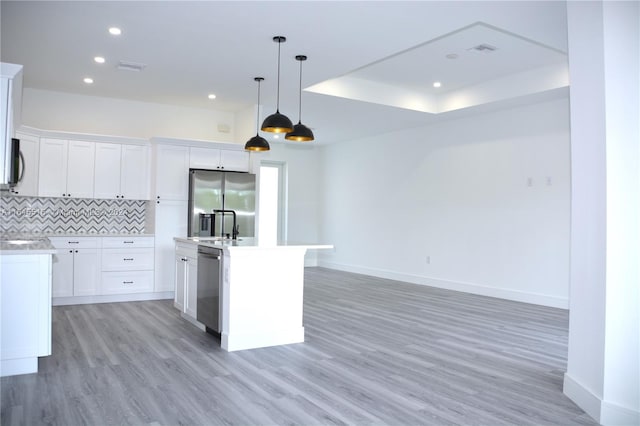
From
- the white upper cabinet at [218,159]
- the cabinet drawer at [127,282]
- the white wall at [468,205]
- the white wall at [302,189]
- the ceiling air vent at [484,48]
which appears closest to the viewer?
the ceiling air vent at [484,48]

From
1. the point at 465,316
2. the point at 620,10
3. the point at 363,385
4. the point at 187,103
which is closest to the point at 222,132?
the point at 187,103

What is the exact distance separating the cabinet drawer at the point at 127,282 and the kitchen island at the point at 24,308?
2.96 metres

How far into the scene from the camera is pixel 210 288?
4660mm

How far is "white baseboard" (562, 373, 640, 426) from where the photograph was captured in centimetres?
268

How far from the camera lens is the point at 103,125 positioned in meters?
7.11

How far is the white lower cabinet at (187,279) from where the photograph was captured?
16.9 ft

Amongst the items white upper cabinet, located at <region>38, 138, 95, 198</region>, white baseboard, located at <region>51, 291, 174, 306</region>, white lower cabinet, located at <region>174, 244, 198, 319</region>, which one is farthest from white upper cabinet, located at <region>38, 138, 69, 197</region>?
white lower cabinet, located at <region>174, 244, 198, 319</region>

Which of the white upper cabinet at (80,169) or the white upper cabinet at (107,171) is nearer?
the white upper cabinet at (80,169)

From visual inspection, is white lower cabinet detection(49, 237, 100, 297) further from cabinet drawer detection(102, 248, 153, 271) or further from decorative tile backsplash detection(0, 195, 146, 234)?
decorative tile backsplash detection(0, 195, 146, 234)

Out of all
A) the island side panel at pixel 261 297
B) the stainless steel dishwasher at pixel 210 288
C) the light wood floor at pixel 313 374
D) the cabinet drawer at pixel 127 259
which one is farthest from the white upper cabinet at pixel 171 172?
the island side panel at pixel 261 297

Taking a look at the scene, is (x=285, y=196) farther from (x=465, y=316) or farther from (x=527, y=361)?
(x=527, y=361)

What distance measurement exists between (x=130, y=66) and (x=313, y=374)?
13.5 ft

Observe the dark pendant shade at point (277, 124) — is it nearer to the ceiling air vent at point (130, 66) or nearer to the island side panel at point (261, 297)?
the island side panel at point (261, 297)

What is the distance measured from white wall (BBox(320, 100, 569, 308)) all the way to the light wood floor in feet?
4.28
